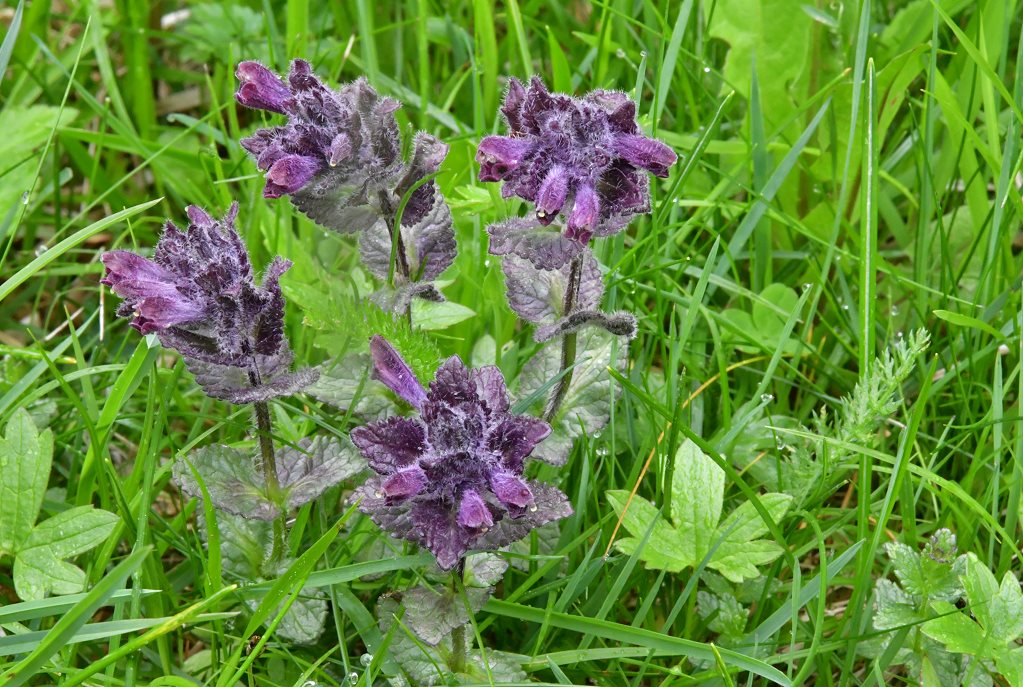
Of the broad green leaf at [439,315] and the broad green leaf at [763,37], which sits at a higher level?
the broad green leaf at [763,37]

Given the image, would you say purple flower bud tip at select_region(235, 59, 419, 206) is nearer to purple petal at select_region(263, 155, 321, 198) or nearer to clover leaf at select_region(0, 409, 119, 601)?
purple petal at select_region(263, 155, 321, 198)

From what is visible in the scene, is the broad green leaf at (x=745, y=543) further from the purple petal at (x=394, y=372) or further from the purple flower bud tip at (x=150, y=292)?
the purple flower bud tip at (x=150, y=292)

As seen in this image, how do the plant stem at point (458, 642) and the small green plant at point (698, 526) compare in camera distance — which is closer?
the plant stem at point (458, 642)

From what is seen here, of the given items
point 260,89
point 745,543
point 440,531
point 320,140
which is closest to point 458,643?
point 440,531

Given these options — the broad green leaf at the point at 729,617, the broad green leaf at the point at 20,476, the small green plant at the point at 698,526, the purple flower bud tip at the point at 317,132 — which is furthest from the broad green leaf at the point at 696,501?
the broad green leaf at the point at 20,476

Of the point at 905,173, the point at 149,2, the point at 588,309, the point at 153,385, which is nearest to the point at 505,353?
the point at 588,309

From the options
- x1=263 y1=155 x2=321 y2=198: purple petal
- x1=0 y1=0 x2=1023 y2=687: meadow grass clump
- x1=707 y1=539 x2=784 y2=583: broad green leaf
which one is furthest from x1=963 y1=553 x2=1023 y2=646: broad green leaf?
x1=263 y1=155 x2=321 y2=198: purple petal
